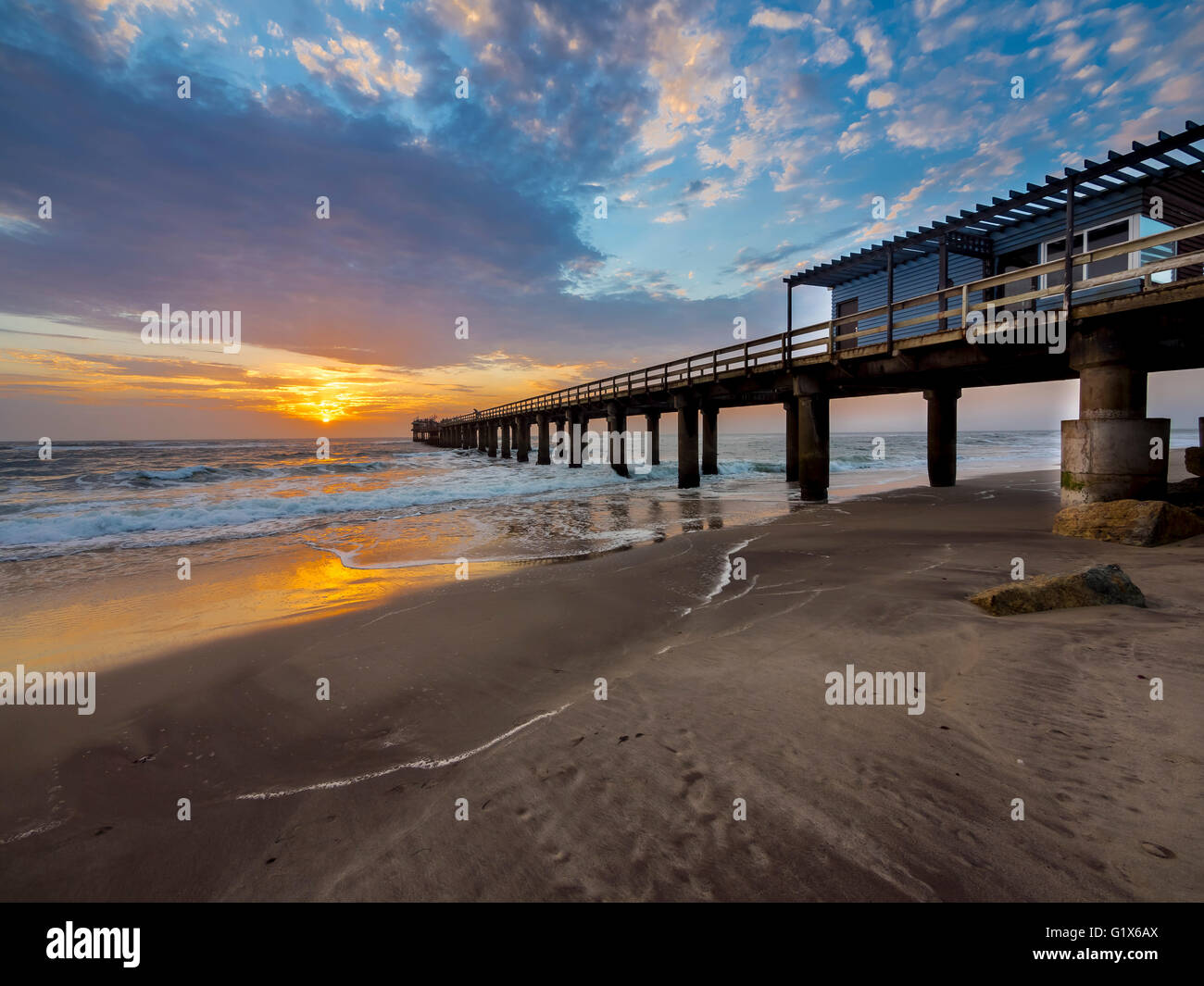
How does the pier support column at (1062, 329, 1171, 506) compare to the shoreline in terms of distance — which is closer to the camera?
the shoreline

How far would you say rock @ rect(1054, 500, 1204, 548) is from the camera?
6.97 metres

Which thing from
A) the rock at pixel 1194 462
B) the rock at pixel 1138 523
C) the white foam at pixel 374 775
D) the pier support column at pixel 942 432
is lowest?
the white foam at pixel 374 775

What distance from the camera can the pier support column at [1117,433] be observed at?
316 inches

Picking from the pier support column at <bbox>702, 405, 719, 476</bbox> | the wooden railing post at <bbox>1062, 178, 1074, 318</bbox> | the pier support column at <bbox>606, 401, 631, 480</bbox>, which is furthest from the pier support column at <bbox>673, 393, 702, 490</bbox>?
the wooden railing post at <bbox>1062, 178, 1074, 318</bbox>

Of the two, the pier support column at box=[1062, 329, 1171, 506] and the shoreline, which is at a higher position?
the pier support column at box=[1062, 329, 1171, 506]

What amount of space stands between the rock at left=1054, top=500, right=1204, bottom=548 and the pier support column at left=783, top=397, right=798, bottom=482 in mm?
15347

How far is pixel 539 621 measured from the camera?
5.53 m

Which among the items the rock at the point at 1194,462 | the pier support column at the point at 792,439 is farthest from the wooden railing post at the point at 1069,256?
the pier support column at the point at 792,439

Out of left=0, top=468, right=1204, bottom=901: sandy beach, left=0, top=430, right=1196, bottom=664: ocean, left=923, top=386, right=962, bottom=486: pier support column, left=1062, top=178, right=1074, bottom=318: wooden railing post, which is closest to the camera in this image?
left=0, top=468, right=1204, bottom=901: sandy beach

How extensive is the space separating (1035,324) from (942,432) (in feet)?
28.9

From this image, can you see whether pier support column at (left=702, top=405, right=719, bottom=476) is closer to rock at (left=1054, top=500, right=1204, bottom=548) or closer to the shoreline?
the shoreline

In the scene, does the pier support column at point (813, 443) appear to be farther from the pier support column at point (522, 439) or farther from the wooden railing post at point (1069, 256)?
the pier support column at point (522, 439)

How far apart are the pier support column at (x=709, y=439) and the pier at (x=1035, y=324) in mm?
558
